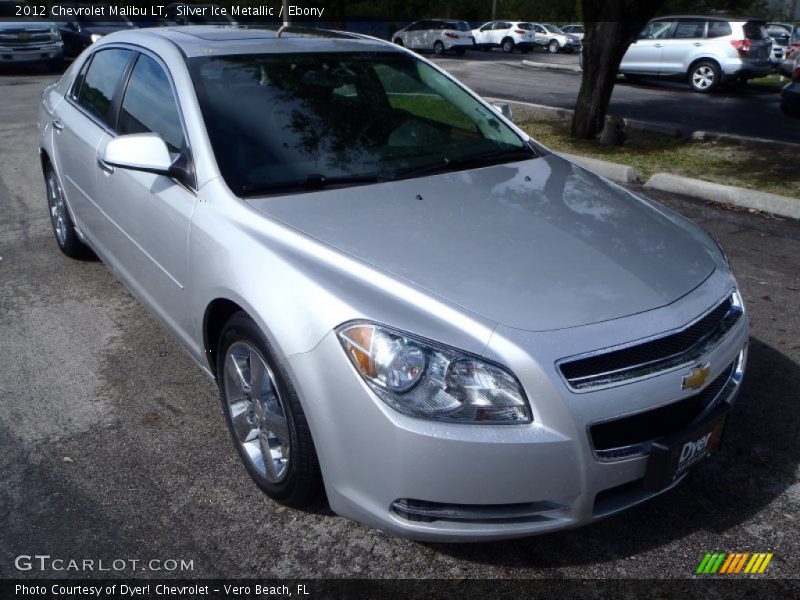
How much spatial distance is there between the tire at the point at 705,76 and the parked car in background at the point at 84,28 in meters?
15.5

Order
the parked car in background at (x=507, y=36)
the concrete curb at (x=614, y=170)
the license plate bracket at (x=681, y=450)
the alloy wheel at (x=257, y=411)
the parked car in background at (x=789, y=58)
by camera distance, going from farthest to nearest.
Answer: the parked car in background at (x=507, y=36), the parked car in background at (x=789, y=58), the concrete curb at (x=614, y=170), the alloy wheel at (x=257, y=411), the license plate bracket at (x=681, y=450)

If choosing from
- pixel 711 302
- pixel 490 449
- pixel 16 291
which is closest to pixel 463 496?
pixel 490 449

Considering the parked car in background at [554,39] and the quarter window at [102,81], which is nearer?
the quarter window at [102,81]

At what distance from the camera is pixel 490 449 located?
7.84ft

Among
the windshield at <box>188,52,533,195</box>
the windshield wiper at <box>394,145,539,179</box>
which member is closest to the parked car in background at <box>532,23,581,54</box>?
the windshield at <box>188,52,533,195</box>

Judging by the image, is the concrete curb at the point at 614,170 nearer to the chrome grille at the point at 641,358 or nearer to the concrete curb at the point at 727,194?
the concrete curb at the point at 727,194

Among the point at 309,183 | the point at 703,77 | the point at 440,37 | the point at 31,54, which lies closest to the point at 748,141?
the point at 309,183

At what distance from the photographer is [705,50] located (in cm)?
1833

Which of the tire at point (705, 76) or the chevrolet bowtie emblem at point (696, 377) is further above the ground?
the chevrolet bowtie emblem at point (696, 377)

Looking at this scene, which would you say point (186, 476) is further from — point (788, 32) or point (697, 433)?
point (788, 32)

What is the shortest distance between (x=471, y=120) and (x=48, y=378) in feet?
8.53

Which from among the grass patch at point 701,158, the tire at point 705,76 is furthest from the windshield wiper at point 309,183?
the tire at point 705,76

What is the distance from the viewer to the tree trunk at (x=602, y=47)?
31.9 feet

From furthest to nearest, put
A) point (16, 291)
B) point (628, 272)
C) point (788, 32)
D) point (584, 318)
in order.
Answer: point (788, 32), point (16, 291), point (628, 272), point (584, 318)
